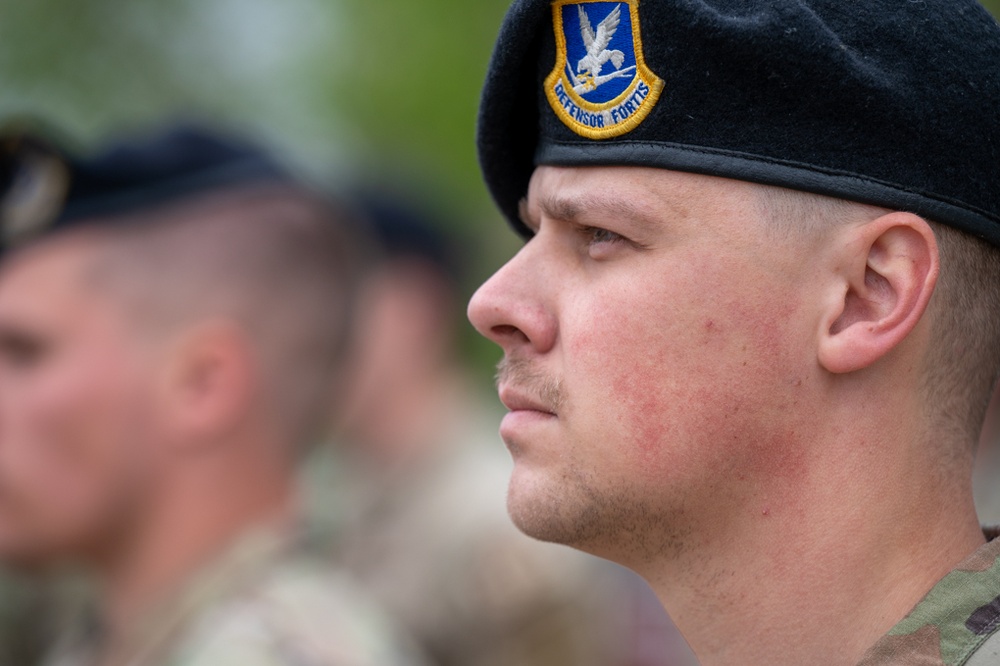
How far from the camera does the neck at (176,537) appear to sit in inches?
141

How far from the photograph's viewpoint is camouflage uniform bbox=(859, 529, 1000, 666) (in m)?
1.77

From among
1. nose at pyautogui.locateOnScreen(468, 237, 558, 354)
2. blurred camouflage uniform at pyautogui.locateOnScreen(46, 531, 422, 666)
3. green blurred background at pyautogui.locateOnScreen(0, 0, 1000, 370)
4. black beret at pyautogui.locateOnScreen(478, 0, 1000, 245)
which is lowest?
blurred camouflage uniform at pyautogui.locateOnScreen(46, 531, 422, 666)

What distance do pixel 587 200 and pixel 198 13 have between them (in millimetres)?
7222

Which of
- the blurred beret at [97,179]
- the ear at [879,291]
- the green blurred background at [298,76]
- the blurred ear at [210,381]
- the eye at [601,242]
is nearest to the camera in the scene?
the ear at [879,291]

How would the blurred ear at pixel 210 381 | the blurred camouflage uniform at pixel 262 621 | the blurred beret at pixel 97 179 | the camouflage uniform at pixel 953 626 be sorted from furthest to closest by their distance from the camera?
1. the blurred beret at pixel 97 179
2. the blurred ear at pixel 210 381
3. the blurred camouflage uniform at pixel 262 621
4. the camouflage uniform at pixel 953 626

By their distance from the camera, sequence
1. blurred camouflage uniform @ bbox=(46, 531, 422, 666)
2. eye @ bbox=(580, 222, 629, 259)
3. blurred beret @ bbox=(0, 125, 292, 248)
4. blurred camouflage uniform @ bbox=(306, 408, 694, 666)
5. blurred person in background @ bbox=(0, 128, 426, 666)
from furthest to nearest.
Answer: blurred camouflage uniform @ bbox=(306, 408, 694, 666), blurred beret @ bbox=(0, 125, 292, 248), blurred person in background @ bbox=(0, 128, 426, 666), blurred camouflage uniform @ bbox=(46, 531, 422, 666), eye @ bbox=(580, 222, 629, 259)

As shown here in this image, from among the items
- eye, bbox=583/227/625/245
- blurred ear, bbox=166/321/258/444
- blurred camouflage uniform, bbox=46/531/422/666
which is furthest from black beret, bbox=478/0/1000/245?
blurred ear, bbox=166/321/258/444

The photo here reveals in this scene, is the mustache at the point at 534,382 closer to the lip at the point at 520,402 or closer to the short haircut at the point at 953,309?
the lip at the point at 520,402

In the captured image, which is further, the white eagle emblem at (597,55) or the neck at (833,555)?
the white eagle emblem at (597,55)

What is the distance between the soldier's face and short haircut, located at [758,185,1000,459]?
0.14 ft

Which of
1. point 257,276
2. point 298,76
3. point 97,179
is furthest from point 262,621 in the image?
point 298,76

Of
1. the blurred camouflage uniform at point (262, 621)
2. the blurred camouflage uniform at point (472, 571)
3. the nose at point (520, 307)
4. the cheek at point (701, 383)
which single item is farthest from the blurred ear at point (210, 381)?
the cheek at point (701, 383)

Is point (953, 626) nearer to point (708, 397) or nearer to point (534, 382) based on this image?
point (708, 397)

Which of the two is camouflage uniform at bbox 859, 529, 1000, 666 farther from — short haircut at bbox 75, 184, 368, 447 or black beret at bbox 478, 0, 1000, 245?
short haircut at bbox 75, 184, 368, 447
